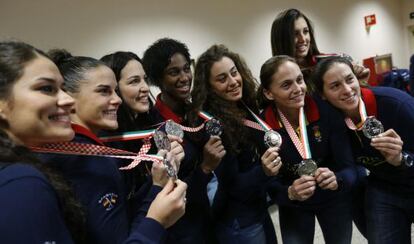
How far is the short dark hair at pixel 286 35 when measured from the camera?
2967 mm

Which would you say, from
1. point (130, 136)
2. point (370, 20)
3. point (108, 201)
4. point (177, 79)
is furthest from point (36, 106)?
point (370, 20)

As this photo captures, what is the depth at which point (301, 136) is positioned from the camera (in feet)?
7.43

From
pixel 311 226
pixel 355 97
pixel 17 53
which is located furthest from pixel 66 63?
pixel 311 226

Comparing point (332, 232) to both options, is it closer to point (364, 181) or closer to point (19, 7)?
point (364, 181)

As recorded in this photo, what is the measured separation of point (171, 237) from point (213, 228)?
1.19ft

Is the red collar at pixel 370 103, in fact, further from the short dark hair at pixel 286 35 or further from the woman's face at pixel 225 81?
the short dark hair at pixel 286 35

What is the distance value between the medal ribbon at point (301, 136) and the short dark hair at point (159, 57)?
0.85 meters

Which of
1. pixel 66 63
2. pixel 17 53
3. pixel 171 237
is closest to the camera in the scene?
pixel 17 53

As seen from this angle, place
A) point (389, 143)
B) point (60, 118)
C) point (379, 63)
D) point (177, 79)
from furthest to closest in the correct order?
point (379, 63), point (177, 79), point (389, 143), point (60, 118)

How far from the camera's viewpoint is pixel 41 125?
43.0 inches

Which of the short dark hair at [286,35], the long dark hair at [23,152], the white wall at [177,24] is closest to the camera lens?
the long dark hair at [23,152]

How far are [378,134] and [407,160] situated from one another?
9.8 inches

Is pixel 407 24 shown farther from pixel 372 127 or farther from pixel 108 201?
pixel 108 201

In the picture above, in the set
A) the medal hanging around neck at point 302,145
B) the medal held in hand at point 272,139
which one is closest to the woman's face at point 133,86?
the medal held in hand at point 272,139
